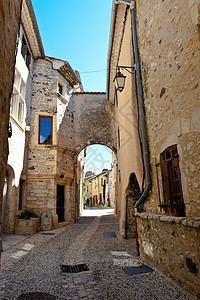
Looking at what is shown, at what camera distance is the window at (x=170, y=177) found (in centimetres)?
347

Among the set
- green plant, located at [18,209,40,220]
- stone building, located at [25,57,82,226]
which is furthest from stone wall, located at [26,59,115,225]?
green plant, located at [18,209,40,220]

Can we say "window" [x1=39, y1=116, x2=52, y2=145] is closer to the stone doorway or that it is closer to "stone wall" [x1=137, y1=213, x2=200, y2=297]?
the stone doorway

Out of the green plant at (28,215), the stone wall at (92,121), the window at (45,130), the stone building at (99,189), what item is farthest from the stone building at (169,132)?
the stone building at (99,189)

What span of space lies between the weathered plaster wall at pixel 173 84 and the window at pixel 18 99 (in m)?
4.99

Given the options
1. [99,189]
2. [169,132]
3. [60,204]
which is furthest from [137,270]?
[99,189]

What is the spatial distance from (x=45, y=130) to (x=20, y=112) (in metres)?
1.57

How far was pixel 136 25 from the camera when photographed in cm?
523

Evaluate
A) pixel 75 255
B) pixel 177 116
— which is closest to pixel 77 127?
pixel 75 255

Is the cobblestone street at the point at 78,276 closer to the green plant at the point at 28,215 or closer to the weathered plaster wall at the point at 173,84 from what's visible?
the weathered plaster wall at the point at 173,84

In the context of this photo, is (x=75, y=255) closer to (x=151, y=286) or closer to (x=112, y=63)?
(x=151, y=286)

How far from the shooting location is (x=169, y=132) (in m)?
3.54

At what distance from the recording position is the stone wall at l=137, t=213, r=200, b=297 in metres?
2.58

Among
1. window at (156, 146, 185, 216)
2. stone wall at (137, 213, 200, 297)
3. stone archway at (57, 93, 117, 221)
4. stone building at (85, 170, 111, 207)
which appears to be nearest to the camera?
stone wall at (137, 213, 200, 297)

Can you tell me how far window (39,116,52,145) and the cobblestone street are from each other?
516cm
